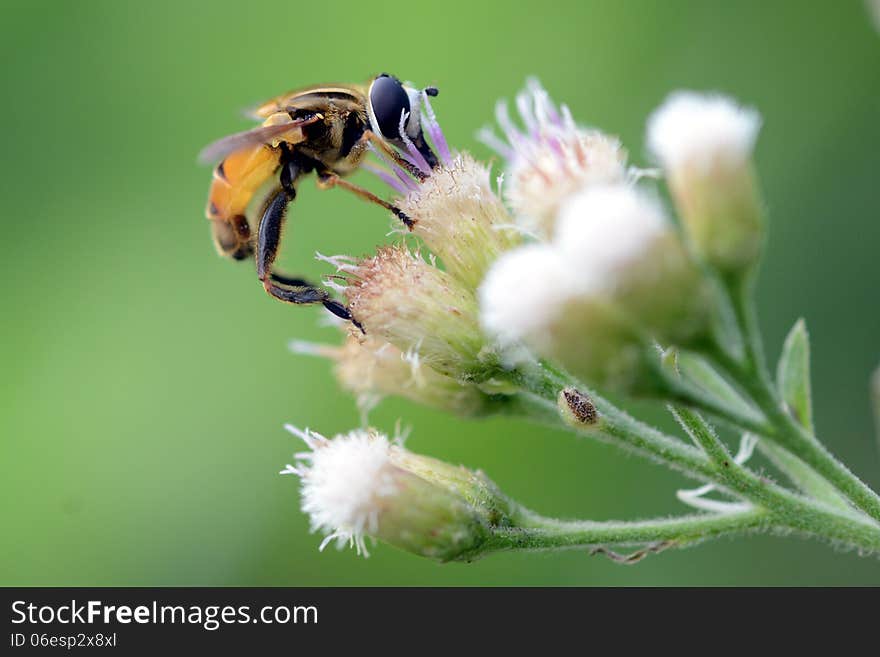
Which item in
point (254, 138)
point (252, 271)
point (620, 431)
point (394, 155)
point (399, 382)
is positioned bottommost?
point (620, 431)

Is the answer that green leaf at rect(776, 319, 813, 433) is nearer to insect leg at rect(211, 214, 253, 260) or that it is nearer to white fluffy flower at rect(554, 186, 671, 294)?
white fluffy flower at rect(554, 186, 671, 294)

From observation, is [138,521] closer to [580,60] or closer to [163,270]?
[163,270]

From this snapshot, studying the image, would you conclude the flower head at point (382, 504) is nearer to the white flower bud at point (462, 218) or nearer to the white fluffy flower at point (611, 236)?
the white flower bud at point (462, 218)

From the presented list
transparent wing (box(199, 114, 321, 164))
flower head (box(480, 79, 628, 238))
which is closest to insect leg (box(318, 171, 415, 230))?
transparent wing (box(199, 114, 321, 164))

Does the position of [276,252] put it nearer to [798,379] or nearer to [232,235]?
[232,235]

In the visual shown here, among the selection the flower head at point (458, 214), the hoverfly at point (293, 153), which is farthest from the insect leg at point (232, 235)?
the flower head at point (458, 214)

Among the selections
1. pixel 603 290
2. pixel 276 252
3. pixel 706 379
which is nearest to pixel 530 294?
pixel 603 290
